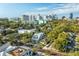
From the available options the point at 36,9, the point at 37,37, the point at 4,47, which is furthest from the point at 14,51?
the point at 36,9

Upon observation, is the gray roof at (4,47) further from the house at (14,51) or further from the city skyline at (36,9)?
the city skyline at (36,9)

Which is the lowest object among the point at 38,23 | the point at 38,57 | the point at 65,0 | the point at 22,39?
the point at 38,57

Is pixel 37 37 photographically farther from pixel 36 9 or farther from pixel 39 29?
pixel 36 9

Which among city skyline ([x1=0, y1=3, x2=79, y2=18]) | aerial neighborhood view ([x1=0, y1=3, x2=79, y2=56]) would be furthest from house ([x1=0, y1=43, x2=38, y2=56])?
city skyline ([x1=0, y1=3, x2=79, y2=18])

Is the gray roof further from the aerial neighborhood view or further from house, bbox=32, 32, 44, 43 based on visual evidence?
house, bbox=32, 32, 44, 43

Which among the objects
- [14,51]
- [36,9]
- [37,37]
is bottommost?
[14,51]

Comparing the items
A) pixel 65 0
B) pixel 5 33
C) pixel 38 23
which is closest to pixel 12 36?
pixel 5 33

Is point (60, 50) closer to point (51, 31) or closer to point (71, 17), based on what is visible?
point (51, 31)

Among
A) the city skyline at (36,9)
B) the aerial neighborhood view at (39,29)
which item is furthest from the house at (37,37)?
the city skyline at (36,9)
